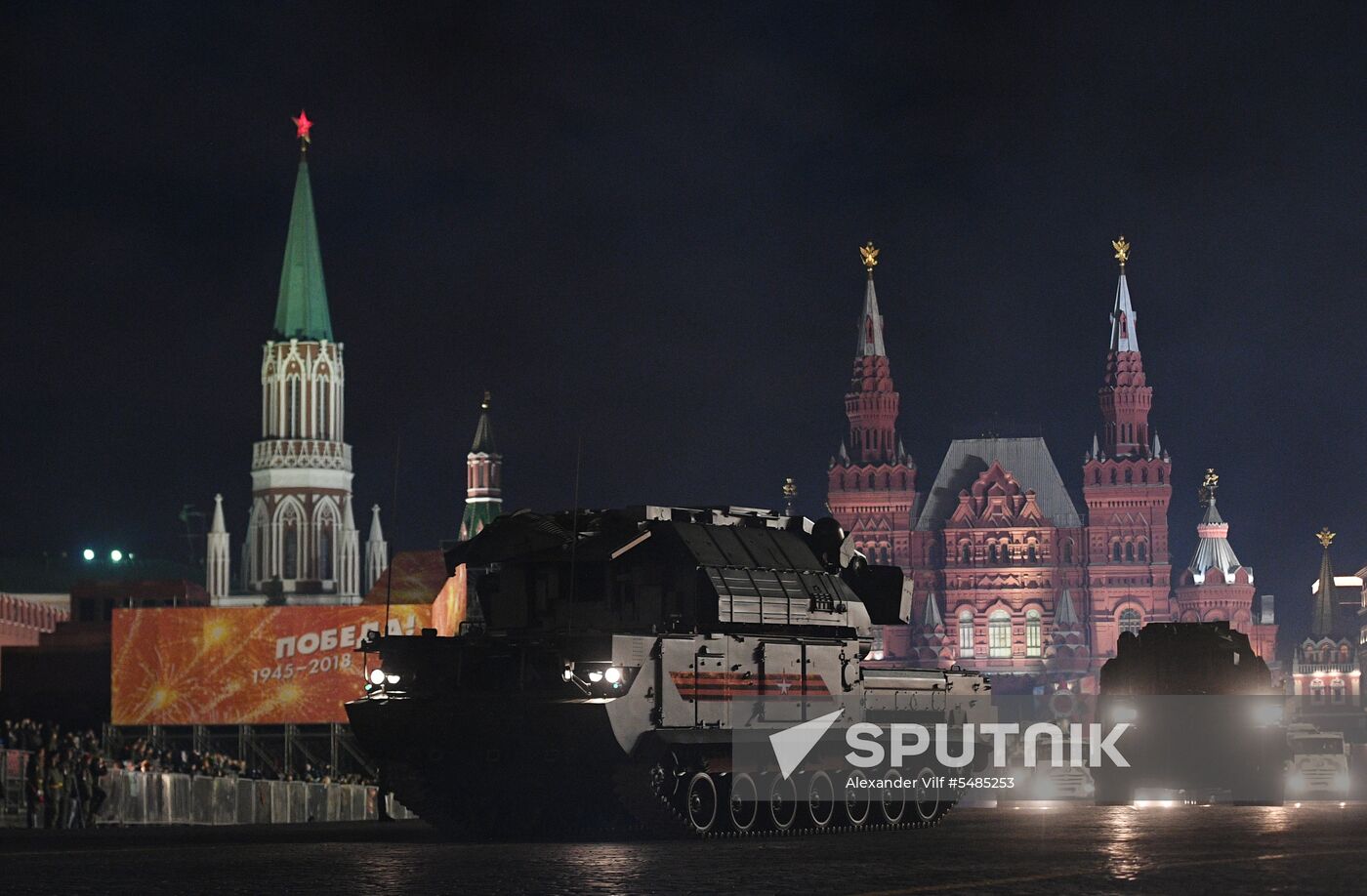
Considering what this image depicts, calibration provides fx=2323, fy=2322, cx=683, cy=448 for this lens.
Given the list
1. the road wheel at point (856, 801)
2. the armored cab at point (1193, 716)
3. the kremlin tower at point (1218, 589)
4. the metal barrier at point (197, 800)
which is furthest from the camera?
the kremlin tower at point (1218, 589)

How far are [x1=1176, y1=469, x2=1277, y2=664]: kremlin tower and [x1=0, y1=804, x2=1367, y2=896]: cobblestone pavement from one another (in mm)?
170700

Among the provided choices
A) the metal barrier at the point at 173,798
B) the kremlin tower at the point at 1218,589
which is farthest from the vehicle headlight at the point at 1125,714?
the kremlin tower at the point at 1218,589

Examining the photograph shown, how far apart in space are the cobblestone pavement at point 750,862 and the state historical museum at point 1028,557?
531 ft

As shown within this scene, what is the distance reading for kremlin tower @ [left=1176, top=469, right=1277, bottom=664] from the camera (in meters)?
195

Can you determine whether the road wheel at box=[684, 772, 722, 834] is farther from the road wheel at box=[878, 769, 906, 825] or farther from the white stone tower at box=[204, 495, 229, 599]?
the white stone tower at box=[204, 495, 229, 599]

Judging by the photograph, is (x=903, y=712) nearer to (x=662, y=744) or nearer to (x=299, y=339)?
(x=662, y=744)

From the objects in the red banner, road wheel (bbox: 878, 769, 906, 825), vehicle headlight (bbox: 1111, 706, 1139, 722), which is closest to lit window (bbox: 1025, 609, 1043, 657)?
the red banner

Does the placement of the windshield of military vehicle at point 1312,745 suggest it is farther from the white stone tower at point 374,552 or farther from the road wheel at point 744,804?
the white stone tower at point 374,552

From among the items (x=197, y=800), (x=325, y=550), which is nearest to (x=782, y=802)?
(x=197, y=800)

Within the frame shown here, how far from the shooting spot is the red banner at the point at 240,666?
86.6 m

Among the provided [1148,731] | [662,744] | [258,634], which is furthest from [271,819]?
[258,634]

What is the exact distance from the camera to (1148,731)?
130 ft

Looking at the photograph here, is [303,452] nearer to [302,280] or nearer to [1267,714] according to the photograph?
[302,280]

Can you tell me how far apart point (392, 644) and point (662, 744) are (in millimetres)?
3448
